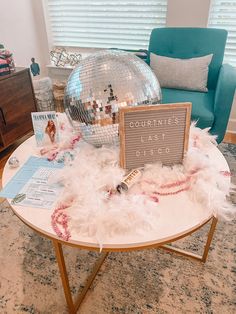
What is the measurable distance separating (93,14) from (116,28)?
0.90 ft

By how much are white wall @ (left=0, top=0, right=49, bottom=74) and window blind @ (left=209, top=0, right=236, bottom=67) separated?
1.67m

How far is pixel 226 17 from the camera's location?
83.6 inches

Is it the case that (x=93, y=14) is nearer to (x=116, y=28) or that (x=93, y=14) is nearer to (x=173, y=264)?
(x=116, y=28)

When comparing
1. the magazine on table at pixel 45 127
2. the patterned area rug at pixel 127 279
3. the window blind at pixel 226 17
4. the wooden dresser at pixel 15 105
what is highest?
the window blind at pixel 226 17

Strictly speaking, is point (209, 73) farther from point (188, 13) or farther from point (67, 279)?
point (67, 279)

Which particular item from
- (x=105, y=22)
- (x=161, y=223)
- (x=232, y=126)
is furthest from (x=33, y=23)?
(x=161, y=223)

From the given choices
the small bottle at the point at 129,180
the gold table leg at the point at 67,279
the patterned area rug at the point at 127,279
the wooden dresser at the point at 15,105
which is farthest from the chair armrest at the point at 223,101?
the wooden dresser at the point at 15,105

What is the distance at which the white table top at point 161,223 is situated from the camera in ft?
2.23

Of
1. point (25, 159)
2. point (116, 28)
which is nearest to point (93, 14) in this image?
point (116, 28)

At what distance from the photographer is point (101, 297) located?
105 cm

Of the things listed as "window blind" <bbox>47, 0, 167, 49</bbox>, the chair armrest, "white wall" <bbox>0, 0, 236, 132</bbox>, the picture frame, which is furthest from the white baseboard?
the picture frame

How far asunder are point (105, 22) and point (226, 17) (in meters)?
1.13

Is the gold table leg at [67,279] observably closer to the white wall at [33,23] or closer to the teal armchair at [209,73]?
the teal armchair at [209,73]

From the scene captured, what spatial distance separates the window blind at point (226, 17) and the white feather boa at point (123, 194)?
1.65 m
